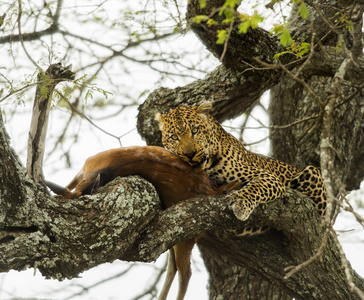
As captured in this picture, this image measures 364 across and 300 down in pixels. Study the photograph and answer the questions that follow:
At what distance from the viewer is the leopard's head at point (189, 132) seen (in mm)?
4758

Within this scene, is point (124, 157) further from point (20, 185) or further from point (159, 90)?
point (159, 90)

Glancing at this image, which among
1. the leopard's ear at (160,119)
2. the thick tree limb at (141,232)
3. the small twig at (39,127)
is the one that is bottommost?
the thick tree limb at (141,232)

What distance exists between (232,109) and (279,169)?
2.76 feet

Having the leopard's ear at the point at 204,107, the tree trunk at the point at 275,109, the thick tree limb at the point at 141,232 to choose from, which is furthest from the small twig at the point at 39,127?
the leopard's ear at the point at 204,107

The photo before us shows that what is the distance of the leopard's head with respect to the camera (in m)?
4.76

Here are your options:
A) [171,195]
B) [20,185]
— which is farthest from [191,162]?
[20,185]

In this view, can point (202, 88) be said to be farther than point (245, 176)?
Yes

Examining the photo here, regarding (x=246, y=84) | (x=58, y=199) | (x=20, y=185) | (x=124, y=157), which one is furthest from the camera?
(x=246, y=84)

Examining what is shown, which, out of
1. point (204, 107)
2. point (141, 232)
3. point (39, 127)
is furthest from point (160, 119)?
point (39, 127)

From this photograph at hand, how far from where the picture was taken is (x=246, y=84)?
5.49m

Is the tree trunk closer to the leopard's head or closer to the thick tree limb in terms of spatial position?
the thick tree limb

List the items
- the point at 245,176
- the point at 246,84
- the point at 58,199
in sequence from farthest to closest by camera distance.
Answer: the point at 246,84 → the point at 245,176 → the point at 58,199

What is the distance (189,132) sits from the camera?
4992 millimetres

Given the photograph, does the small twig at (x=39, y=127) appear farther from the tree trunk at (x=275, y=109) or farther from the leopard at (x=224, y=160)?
the tree trunk at (x=275, y=109)
